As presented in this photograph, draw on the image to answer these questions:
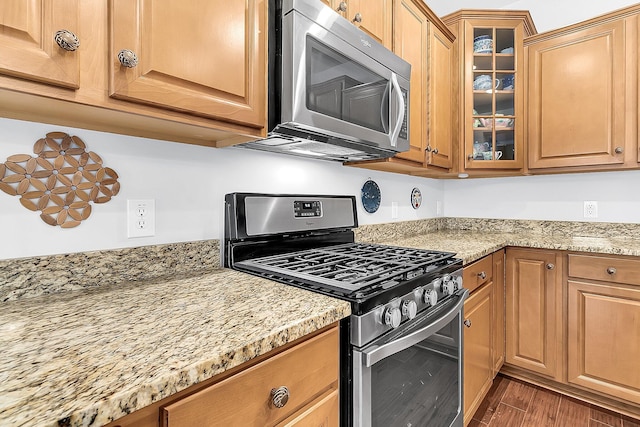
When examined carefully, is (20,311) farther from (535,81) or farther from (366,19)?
(535,81)

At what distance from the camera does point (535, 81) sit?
85.4 inches

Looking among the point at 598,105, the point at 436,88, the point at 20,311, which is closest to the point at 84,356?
the point at 20,311

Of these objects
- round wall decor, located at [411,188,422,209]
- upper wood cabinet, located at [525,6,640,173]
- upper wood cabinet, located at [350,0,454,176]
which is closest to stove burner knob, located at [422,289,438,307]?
upper wood cabinet, located at [350,0,454,176]

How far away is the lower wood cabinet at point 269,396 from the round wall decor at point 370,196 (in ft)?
4.06

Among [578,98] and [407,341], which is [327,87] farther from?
[578,98]

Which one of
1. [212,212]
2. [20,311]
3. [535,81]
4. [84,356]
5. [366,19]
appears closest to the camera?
[84,356]

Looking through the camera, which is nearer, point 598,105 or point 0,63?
point 0,63

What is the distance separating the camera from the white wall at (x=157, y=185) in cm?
86

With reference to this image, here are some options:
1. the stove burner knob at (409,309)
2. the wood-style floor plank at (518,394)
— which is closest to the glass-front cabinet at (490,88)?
the wood-style floor plank at (518,394)

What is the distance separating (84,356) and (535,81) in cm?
273

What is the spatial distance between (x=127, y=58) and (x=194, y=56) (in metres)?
0.18

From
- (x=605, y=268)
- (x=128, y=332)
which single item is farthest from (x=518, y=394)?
(x=128, y=332)

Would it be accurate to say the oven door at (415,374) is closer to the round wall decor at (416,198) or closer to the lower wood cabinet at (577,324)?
the lower wood cabinet at (577,324)

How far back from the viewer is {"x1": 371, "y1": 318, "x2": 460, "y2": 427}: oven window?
95 cm
